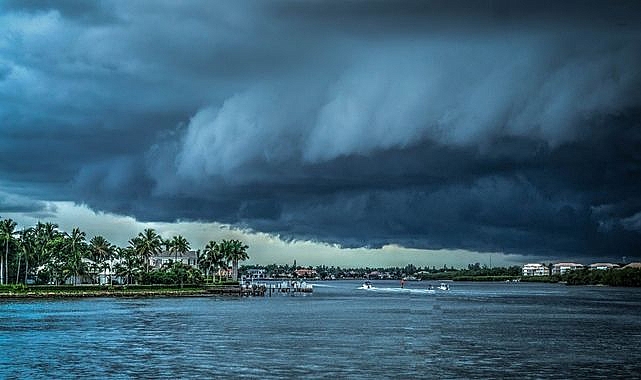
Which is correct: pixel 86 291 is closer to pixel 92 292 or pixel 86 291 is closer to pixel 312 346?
pixel 92 292

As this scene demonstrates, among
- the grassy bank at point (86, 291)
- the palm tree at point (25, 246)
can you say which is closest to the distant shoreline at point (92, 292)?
the grassy bank at point (86, 291)

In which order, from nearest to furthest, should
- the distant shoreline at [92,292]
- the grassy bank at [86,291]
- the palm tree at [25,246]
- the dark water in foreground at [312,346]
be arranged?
the dark water in foreground at [312,346], the distant shoreline at [92,292], the grassy bank at [86,291], the palm tree at [25,246]

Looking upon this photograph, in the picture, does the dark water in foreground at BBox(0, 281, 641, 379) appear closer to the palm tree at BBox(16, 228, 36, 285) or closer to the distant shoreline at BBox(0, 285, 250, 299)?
the distant shoreline at BBox(0, 285, 250, 299)

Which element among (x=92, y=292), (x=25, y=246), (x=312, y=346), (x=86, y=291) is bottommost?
(x=312, y=346)

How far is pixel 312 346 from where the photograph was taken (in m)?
73.7

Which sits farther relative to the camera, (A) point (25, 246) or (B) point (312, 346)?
(A) point (25, 246)

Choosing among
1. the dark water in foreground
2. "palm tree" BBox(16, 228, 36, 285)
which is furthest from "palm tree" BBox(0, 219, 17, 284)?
the dark water in foreground

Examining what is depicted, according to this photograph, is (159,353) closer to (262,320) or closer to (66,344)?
(66,344)

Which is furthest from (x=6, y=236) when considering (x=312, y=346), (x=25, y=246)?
(x=312, y=346)

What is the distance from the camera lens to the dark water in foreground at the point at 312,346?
57.5 metres

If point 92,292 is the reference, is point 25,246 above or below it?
above

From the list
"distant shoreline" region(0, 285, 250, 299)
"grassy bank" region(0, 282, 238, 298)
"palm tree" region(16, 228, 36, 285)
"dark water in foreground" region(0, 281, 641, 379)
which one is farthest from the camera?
"palm tree" region(16, 228, 36, 285)

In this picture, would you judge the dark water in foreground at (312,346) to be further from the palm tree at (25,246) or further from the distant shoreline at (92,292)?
the palm tree at (25,246)

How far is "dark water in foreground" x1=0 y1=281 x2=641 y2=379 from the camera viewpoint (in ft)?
189
